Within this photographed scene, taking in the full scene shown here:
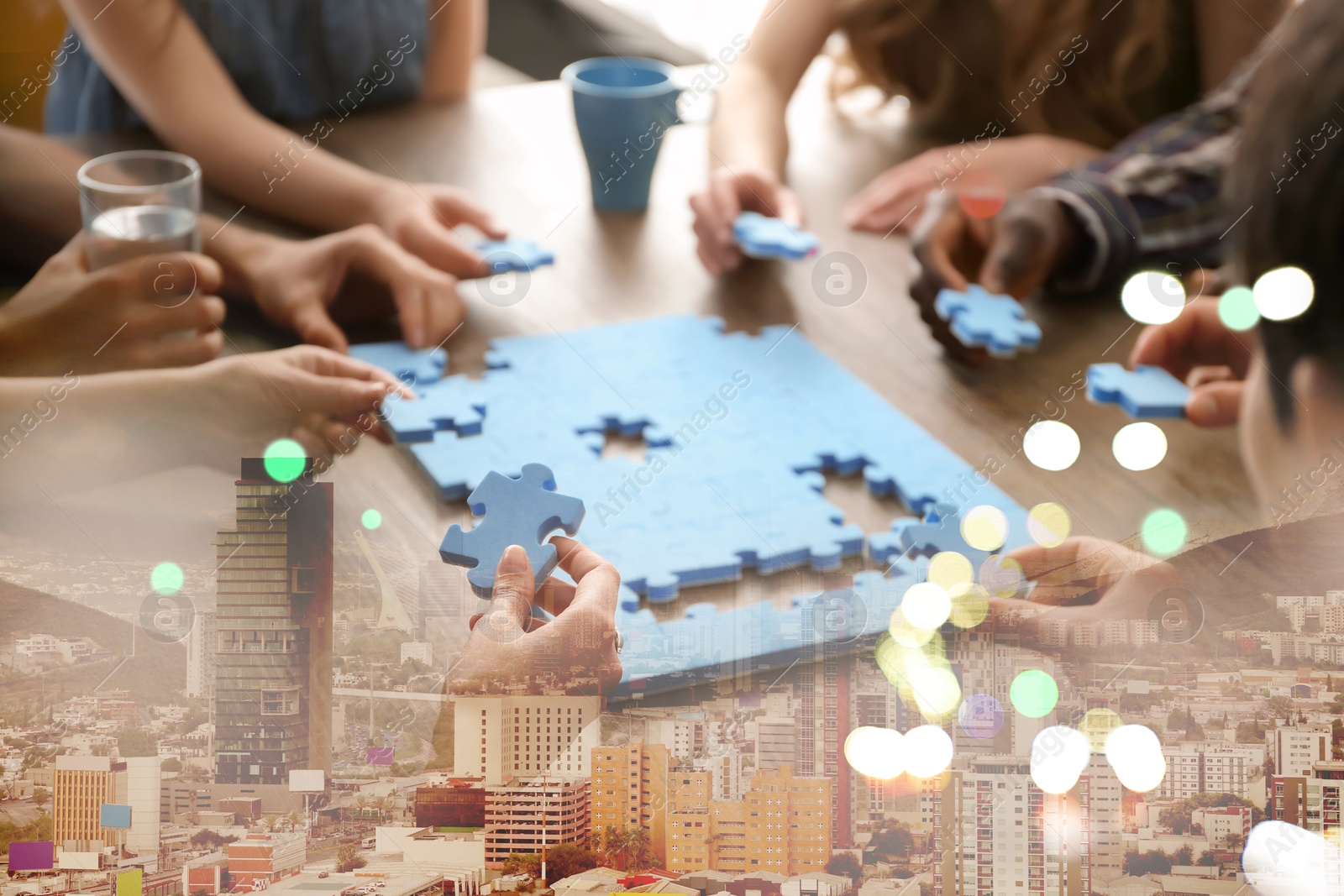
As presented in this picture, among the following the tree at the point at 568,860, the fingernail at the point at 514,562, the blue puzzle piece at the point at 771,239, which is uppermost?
the blue puzzle piece at the point at 771,239

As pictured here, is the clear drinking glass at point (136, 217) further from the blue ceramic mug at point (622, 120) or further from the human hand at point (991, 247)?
the human hand at point (991, 247)

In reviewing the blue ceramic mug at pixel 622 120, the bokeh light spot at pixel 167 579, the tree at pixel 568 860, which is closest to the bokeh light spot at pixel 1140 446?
the tree at pixel 568 860

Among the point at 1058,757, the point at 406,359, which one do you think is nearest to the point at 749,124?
the point at 406,359

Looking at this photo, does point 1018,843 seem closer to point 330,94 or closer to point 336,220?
point 336,220

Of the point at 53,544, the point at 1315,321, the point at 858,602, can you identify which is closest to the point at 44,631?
the point at 53,544

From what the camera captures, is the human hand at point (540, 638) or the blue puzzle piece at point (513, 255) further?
the blue puzzle piece at point (513, 255)

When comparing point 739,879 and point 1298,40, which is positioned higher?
point 1298,40

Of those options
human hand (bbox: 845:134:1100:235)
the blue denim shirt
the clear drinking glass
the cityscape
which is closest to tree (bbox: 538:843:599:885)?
the cityscape
